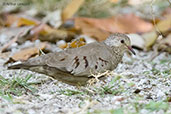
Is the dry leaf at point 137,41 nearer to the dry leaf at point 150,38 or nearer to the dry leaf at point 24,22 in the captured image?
the dry leaf at point 150,38

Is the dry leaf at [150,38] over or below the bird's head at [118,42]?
over

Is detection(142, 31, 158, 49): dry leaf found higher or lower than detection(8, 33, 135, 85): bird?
higher

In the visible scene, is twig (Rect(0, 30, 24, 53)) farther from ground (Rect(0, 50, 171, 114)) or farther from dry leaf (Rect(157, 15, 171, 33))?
dry leaf (Rect(157, 15, 171, 33))

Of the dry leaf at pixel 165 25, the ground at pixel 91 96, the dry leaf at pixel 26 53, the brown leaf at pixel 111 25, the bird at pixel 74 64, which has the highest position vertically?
the brown leaf at pixel 111 25

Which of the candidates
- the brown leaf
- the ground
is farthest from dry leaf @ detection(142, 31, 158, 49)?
the ground

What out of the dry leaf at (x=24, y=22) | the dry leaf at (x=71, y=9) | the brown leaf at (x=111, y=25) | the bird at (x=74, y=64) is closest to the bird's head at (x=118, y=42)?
the bird at (x=74, y=64)

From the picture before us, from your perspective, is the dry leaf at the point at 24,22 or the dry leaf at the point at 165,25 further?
the dry leaf at the point at 24,22
